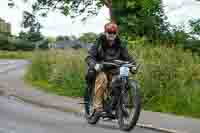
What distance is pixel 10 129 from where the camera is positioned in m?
11.5

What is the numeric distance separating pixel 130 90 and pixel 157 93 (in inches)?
212

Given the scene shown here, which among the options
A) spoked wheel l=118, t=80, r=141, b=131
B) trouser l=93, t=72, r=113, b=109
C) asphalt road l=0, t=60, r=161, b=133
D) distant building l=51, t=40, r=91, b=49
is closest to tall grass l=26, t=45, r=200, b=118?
asphalt road l=0, t=60, r=161, b=133

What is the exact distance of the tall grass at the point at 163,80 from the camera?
1533 centimetres

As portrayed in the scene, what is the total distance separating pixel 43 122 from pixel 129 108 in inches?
83.7

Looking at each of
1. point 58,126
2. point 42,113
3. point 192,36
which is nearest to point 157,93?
point 42,113

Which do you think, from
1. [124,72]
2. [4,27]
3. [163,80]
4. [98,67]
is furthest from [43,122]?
[4,27]

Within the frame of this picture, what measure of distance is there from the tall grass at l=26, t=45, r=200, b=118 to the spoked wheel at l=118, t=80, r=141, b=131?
9.76 ft

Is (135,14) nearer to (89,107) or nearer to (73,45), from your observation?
(73,45)

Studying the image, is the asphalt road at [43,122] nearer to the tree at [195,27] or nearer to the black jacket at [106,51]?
the black jacket at [106,51]

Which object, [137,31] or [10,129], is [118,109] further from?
[137,31]

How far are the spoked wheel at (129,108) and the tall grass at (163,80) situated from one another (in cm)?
298

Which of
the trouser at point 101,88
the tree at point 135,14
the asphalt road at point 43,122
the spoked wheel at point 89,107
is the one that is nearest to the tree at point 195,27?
the tree at point 135,14

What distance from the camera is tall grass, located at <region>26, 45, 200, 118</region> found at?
15328 mm

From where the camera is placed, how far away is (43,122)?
41.8 feet
